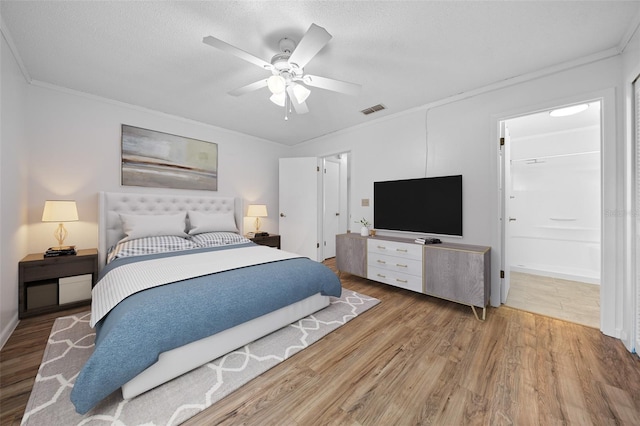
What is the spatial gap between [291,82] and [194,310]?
199 centimetres

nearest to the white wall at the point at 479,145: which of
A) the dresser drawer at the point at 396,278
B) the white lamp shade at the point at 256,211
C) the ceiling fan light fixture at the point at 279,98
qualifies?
the dresser drawer at the point at 396,278

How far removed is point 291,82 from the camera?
2.14m

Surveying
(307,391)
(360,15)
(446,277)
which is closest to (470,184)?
(446,277)

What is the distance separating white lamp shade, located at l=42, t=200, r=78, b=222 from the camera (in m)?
2.47

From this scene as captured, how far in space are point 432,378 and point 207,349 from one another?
155 cm

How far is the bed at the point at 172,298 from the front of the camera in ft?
4.28

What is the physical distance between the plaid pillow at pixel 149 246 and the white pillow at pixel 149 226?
8 centimetres

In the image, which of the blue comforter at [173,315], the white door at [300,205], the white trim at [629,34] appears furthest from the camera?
the white door at [300,205]

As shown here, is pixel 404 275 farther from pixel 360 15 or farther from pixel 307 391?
pixel 360 15

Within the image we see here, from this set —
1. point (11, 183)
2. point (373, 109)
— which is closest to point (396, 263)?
point (373, 109)

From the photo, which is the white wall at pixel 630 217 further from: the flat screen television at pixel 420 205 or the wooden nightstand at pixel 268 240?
the wooden nightstand at pixel 268 240

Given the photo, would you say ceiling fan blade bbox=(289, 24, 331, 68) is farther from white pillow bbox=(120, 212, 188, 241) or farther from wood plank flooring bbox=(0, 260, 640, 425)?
white pillow bbox=(120, 212, 188, 241)

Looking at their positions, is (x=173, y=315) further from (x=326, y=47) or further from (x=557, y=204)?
(x=557, y=204)

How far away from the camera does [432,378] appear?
5.17ft
